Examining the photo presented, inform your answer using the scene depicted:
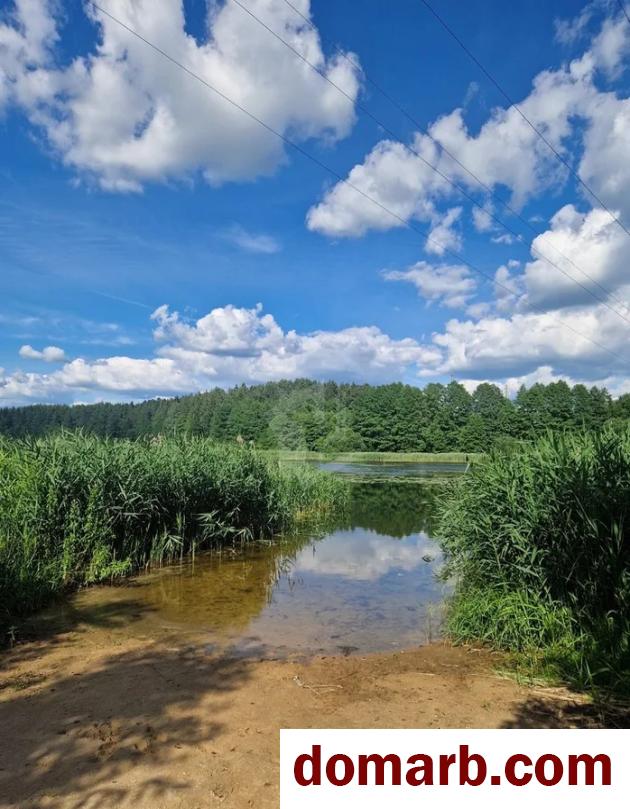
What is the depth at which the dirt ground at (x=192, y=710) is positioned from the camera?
3408 millimetres

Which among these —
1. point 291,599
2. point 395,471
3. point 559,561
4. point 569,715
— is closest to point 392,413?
Result: point 395,471

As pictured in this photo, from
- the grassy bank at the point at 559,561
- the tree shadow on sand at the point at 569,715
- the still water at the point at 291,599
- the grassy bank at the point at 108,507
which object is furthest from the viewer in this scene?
the grassy bank at the point at 108,507

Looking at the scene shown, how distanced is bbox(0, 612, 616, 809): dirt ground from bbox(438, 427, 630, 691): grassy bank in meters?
0.52

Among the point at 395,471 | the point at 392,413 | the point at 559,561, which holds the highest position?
the point at 392,413

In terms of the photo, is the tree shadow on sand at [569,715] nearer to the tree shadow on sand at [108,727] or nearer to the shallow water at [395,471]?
the tree shadow on sand at [108,727]

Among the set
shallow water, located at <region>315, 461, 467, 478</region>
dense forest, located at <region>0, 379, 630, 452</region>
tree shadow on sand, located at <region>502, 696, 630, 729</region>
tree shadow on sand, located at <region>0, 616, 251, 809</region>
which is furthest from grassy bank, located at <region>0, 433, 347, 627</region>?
dense forest, located at <region>0, 379, 630, 452</region>

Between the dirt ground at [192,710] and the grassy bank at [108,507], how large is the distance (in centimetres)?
218

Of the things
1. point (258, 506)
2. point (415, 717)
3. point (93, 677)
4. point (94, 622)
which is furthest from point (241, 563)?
point (415, 717)

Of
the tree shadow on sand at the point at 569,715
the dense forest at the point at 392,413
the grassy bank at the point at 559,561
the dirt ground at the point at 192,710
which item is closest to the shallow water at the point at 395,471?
the dense forest at the point at 392,413

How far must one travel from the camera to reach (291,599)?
9.40 meters

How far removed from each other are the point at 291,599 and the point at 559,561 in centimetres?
464

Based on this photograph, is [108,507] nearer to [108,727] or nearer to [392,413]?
[108,727]

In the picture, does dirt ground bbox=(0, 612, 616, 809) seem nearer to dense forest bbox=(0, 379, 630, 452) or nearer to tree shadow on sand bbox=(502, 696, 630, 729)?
tree shadow on sand bbox=(502, 696, 630, 729)

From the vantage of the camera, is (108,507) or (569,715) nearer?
(569,715)
